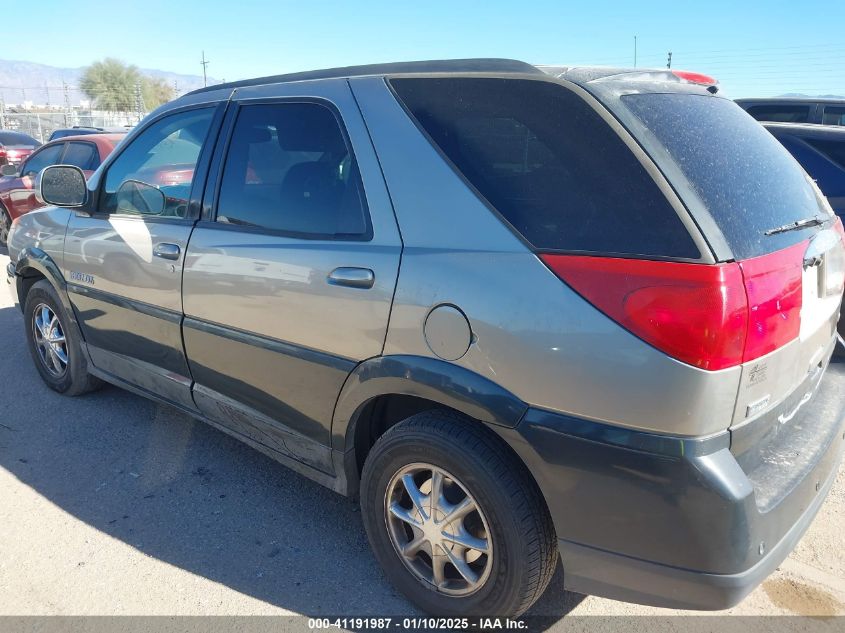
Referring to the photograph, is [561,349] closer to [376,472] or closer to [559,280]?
[559,280]

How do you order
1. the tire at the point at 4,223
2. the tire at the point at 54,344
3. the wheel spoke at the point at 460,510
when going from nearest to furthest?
the wheel spoke at the point at 460,510, the tire at the point at 54,344, the tire at the point at 4,223

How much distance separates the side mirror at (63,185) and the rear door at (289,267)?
3.92ft

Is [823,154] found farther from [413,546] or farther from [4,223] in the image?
[4,223]

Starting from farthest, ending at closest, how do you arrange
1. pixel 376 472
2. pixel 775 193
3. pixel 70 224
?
pixel 70 224
pixel 376 472
pixel 775 193

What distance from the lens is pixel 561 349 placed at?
1.88 m

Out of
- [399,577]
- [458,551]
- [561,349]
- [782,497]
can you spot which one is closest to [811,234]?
[782,497]

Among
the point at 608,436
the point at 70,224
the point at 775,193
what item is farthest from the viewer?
the point at 70,224

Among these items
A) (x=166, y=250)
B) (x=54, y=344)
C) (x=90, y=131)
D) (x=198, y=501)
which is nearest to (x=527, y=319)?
(x=166, y=250)

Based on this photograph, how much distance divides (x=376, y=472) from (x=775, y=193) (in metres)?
1.66

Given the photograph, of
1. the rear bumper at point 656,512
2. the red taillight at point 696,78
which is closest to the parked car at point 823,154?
the red taillight at point 696,78

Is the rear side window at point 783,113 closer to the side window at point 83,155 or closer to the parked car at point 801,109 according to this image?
the parked car at point 801,109

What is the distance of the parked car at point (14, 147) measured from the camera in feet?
48.5

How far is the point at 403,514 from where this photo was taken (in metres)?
2.40

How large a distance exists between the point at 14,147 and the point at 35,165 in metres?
7.51
